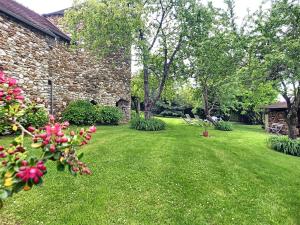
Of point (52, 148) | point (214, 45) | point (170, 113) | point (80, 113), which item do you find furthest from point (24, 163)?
point (170, 113)

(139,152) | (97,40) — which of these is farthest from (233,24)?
(139,152)

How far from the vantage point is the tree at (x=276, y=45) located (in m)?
8.31

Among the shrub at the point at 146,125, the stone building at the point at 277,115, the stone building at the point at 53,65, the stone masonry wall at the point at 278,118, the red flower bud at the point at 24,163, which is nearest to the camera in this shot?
the red flower bud at the point at 24,163

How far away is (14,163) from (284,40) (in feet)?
33.4

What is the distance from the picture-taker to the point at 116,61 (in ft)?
57.0

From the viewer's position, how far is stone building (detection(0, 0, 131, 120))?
958cm

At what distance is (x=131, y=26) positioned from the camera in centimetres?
1141

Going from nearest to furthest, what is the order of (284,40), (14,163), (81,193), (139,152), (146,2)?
(14,163)
(81,193)
(139,152)
(284,40)
(146,2)

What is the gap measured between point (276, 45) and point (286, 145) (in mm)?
4911

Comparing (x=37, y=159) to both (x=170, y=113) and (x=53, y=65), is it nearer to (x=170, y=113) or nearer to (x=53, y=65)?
(x=53, y=65)

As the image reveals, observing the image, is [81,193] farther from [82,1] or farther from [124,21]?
[82,1]

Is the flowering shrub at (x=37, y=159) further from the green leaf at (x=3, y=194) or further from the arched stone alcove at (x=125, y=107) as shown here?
the arched stone alcove at (x=125, y=107)

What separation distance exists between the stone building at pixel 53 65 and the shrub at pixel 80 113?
1.75 ft

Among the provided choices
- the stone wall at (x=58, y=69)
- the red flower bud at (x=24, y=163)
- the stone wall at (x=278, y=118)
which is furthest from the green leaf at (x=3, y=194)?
the stone wall at (x=278, y=118)
